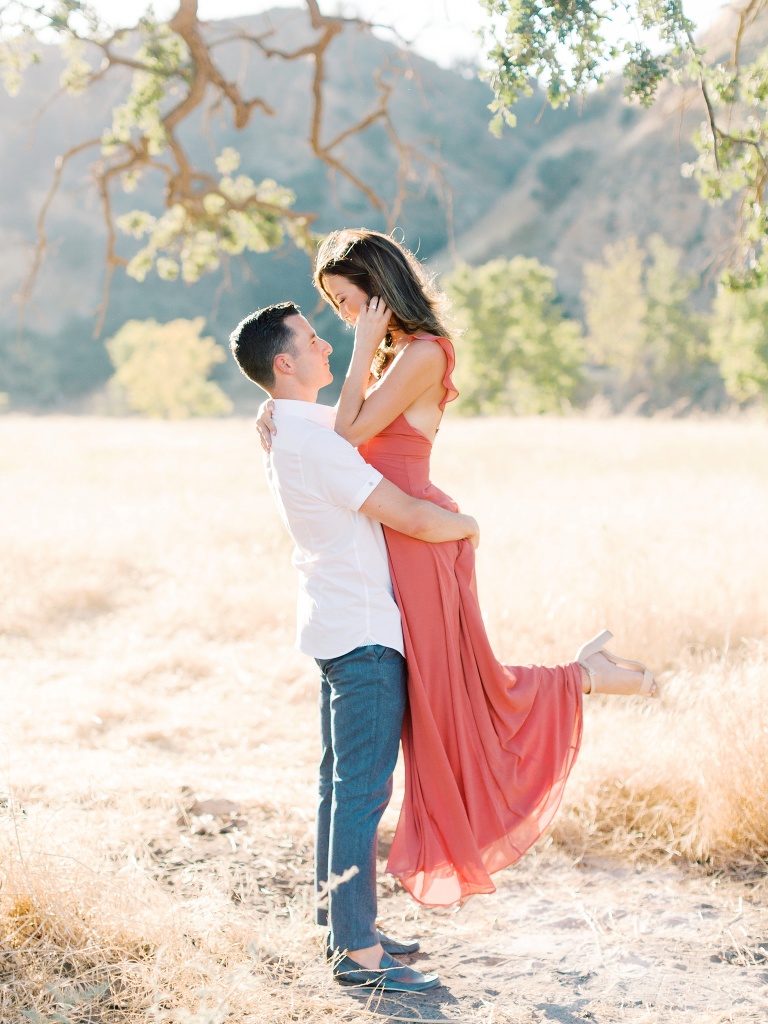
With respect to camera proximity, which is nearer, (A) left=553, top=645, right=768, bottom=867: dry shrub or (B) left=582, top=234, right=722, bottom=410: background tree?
(A) left=553, top=645, right=768, bottom=867: dry shrub

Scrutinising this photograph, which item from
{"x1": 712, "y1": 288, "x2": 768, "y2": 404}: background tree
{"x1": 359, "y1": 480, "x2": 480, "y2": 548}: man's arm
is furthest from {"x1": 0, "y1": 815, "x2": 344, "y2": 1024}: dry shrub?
{"x1": 712, "y1": 288, "x2": 768, "y2": 404}: background tree

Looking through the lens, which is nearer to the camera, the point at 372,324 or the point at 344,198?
the point at 372,324

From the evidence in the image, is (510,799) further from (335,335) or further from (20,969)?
(335,335)

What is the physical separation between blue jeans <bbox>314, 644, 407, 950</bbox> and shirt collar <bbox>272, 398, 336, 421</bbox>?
678mm

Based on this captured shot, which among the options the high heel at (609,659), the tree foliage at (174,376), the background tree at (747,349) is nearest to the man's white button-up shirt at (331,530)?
the high heel at (609,659)

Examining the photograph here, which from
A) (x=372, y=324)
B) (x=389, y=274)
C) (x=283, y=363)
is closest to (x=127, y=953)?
(x=283, y=363)

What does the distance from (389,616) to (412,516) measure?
0.99 ft

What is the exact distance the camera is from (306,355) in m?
2.79

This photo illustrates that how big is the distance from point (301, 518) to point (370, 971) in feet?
4.45

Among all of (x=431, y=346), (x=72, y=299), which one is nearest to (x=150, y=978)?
(x=431, y=346)

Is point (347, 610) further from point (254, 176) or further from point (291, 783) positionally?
point (254, 176)

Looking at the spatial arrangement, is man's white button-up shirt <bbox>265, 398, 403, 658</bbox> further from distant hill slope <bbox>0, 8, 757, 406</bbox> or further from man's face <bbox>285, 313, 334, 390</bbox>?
distant hill slope <bbox>0, 8, 757, 406</bbox>

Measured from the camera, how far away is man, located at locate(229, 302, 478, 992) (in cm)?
273

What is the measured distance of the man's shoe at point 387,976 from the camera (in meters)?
2.79
